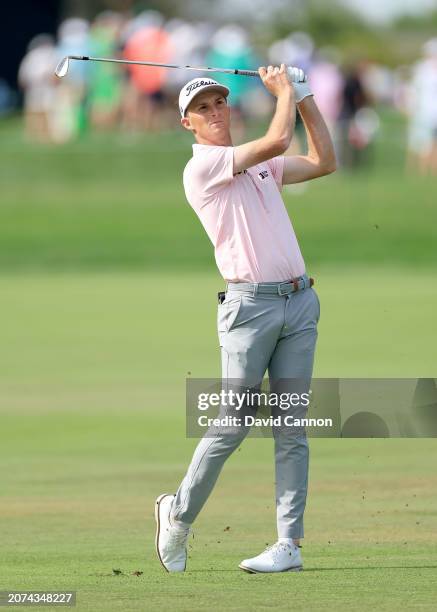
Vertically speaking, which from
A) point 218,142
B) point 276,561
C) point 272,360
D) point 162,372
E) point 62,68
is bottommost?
point 162,372

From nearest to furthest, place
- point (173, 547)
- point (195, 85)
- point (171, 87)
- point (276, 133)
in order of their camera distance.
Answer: point (276, 133)
point (173, 547)
point (195, 85)
point (171, 87)

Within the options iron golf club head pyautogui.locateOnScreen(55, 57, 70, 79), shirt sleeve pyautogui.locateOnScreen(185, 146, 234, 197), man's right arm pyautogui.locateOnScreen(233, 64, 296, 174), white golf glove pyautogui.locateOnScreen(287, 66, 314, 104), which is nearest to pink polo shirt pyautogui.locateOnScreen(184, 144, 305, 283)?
shirt sleeve pyautogui.locateOnScreen(185, 146, 234, 197)

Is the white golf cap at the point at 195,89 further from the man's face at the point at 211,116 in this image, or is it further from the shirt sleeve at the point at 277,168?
the shirt sleeve at the point at 277,168

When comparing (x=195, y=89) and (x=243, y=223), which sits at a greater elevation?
(x=195, y=89)

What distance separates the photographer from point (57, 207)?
30.8m

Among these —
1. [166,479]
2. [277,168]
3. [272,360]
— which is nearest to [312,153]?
[277,168]

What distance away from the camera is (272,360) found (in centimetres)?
781

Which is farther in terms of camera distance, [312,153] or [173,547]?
[312,153]

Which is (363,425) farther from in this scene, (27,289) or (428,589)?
(27,289)

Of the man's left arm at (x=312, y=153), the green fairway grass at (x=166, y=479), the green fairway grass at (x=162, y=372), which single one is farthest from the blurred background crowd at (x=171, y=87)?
the man's left arm at (x=312, y=153)

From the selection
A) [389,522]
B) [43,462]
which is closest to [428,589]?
[389,522]

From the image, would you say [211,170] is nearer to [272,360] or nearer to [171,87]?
[272,360]

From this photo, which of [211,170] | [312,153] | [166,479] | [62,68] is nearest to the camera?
[211,170]

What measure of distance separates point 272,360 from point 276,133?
1.04 m
